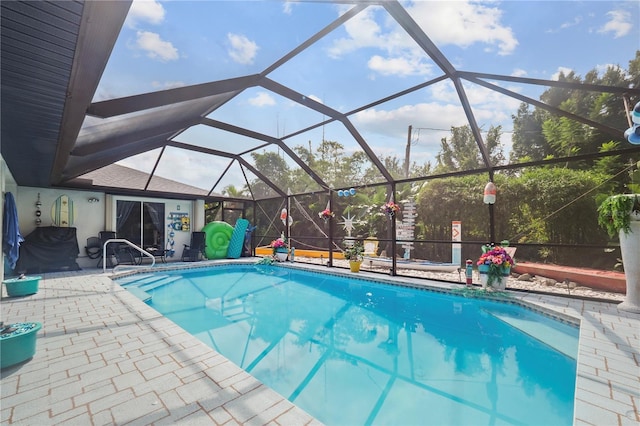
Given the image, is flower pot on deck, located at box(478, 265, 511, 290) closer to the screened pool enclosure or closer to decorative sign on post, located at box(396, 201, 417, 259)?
the screened pool enclosure

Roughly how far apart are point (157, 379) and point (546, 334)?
15.6 ft

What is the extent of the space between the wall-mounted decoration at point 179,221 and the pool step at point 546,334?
1068 centimetres

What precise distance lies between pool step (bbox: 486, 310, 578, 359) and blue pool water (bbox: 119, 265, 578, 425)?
13 millimetres

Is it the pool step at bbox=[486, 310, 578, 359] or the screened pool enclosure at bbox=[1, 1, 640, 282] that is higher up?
the screened pool enclosure at bbox=[1, 1, 640, 282]

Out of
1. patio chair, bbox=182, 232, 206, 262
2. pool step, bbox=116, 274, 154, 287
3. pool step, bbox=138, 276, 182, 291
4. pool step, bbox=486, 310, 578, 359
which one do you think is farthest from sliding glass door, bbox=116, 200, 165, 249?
pool step, bbox=486, 310, 578, 359

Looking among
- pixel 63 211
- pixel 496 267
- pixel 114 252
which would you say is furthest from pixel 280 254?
pixel 496 267

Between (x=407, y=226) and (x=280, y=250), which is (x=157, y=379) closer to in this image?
(x=280, y=250)

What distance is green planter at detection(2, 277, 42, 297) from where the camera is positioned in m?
4.91

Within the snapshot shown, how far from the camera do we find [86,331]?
340cm

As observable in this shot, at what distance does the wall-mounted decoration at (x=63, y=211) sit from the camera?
873 cm

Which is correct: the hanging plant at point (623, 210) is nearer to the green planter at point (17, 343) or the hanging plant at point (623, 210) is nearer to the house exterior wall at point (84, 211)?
the green planter at point (17, 343)

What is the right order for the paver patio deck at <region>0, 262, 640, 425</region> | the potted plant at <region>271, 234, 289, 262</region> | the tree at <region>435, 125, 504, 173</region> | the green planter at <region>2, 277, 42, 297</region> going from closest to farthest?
the paver patio deck at <region>0, 262, 640, 425</region>, the green planter at <region>2, 277, 42, 297</region>, the potted plant at <region>271, 234, 289, 262</region>, the tree at <region>435, 125, 504, 173</region>

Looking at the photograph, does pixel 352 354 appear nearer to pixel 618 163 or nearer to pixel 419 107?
pixel 419 107

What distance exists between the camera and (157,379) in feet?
7.53
